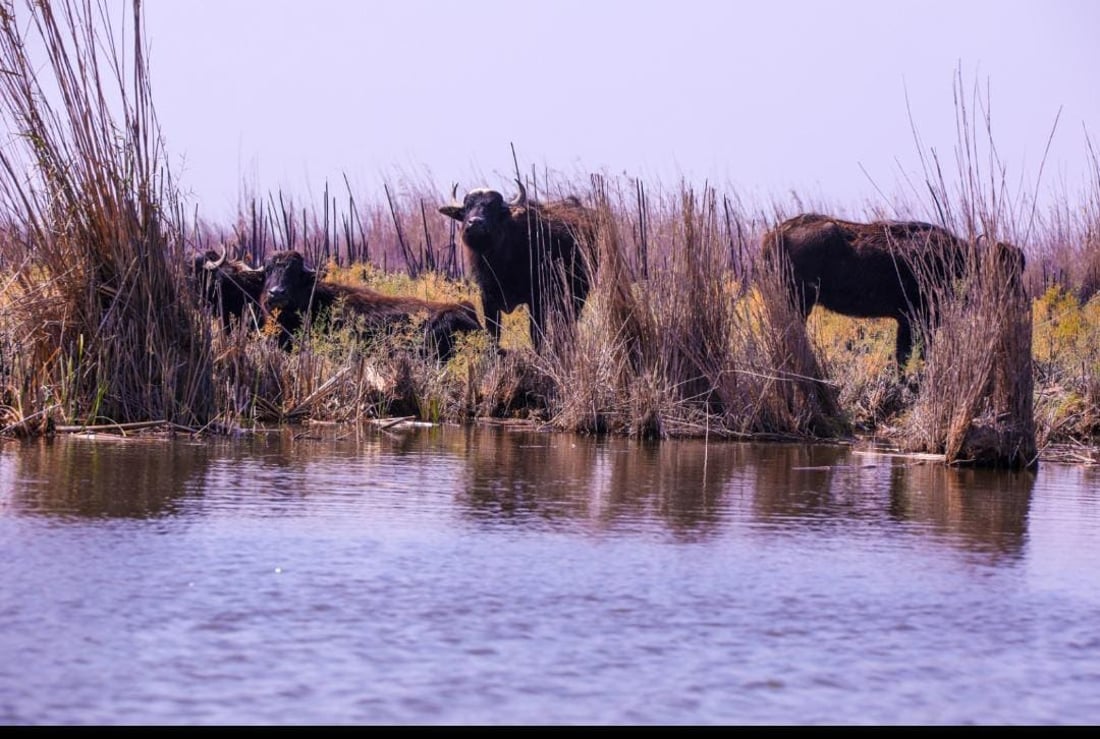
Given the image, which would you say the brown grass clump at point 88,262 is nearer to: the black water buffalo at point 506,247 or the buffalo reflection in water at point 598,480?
the buffalo reflection in water at point 598,480

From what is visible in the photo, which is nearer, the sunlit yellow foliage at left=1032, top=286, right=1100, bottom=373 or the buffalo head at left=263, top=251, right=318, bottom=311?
the sunlit yellow foliage at left=1032, top=286, right=1100, bottom=373

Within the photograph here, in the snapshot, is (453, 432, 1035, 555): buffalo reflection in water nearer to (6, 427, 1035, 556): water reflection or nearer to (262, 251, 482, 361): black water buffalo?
(6, 427, 1035, 556): water reflection

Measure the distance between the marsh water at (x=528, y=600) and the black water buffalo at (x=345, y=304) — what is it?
22.8 feet

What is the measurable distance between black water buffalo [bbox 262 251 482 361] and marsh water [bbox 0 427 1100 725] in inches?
274

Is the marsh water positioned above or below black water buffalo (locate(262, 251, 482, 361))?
below

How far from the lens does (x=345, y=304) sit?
13008 millimetres

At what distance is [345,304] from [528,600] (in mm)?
9872

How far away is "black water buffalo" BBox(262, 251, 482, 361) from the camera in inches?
510

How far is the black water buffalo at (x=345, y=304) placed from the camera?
13.0 meters

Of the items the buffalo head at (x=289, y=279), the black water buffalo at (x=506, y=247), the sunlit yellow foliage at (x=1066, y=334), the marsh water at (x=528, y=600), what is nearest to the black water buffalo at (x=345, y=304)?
the buffalo head at (x=289, y=279)

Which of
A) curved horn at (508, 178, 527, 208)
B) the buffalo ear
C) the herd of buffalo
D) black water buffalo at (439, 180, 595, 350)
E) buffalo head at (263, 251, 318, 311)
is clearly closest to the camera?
buffalo head at (263, 251, 318, 311)

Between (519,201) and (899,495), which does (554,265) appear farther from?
(899,495)

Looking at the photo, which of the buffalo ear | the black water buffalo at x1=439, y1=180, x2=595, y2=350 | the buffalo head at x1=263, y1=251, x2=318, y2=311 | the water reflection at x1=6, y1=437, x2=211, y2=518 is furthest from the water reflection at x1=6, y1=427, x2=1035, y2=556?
the buffalo ear

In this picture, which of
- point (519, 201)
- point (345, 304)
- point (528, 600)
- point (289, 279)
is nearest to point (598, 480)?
point (528, 600)
